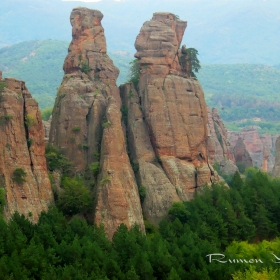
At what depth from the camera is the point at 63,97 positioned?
68562 millimetres

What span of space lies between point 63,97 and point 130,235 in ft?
60.5

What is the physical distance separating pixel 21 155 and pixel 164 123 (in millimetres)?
15008

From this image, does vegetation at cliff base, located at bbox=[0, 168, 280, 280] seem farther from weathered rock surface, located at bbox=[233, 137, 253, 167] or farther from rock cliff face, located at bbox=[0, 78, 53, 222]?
weathered rock surface, located at bbox=[233, 137, 253, 167]

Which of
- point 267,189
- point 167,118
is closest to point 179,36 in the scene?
point 167,118

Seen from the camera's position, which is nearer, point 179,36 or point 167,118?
point 167,118

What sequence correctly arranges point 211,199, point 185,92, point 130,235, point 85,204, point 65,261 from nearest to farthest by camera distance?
point 65,261, point 130,235, point 85,204, point 211,199, point 185,92

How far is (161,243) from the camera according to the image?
54875 millimetres

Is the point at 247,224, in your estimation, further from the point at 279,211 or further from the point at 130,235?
the point at 130,235


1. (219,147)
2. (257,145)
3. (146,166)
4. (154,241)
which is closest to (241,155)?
(219,147)

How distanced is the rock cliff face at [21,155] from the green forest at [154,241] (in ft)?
4.53

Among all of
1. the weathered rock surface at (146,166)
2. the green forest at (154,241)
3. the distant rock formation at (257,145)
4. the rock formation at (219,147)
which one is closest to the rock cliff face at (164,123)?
the weathered rock surface at (146,166)

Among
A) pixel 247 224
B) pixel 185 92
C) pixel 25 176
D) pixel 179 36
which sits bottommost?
pixel 247 224

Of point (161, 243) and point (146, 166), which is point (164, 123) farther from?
point (161, 243)

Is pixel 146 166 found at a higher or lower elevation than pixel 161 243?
higher
